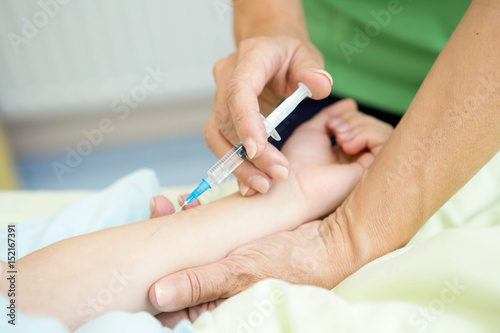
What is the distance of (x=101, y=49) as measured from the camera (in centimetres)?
230

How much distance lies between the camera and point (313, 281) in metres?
0.74

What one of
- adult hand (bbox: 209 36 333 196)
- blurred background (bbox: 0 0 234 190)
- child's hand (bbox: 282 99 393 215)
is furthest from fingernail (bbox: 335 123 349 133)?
blurred background (bbox: 0 0 234 190)

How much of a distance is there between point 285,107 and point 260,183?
155 mm

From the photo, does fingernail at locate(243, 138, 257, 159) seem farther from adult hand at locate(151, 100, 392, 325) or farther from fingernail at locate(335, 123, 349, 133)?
fingernail at locate(335, 123, 349, 133)

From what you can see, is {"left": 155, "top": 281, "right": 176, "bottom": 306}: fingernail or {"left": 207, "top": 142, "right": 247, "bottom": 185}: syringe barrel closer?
{"left": 155, "top": 281, "right": 176, "bottom": 306}: fingernail

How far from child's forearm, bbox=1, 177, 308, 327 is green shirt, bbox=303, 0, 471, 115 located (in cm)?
47

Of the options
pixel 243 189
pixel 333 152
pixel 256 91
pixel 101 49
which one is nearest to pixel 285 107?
pixel 256 91

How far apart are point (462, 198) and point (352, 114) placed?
15.3 inches

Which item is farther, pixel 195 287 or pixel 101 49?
pixel 101 49

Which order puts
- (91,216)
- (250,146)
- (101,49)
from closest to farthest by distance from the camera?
(250,146), (91,216), (101,49)

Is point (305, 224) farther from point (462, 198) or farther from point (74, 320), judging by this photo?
point (74, 320)

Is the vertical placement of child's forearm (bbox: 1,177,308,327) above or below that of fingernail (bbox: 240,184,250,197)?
below

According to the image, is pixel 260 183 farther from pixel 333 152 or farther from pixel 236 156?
pixel 333 152

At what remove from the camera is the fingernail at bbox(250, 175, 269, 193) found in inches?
32.8
